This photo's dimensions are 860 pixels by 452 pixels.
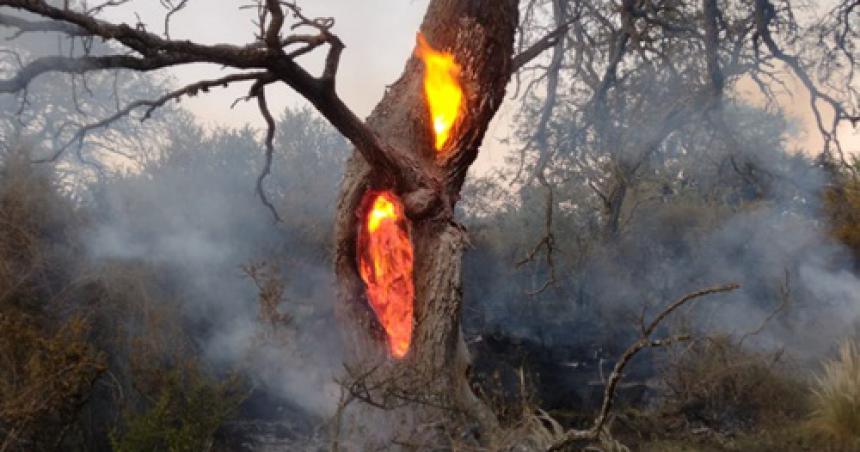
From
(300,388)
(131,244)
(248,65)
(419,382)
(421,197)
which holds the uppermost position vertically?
(131,244)

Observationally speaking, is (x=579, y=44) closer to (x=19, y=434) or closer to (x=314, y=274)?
(x=314, y=274)

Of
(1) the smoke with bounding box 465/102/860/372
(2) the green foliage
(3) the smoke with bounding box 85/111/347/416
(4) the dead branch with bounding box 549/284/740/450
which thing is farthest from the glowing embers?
(1) the smoke with bounding box 465/102/860/372

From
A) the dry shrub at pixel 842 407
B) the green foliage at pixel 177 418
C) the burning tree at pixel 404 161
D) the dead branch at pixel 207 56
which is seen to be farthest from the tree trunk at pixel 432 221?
the dry shrub at pixel 842 407

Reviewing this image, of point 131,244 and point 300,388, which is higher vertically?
point 131,244

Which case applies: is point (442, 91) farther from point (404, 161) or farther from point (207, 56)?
point (207, 56)

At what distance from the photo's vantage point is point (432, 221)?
15.5ft

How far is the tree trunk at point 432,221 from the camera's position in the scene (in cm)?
437

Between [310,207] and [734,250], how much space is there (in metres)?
8.56

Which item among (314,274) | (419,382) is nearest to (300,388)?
(314,274)

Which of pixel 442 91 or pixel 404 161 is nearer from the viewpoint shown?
pixel 404 161

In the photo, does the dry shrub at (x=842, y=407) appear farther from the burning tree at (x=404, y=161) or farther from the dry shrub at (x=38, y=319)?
the dry shrub at (x=38, y=319)

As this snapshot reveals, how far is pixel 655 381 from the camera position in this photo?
9.84m

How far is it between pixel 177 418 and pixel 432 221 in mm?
3131

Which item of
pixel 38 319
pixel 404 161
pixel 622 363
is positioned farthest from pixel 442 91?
pixel 38 319
